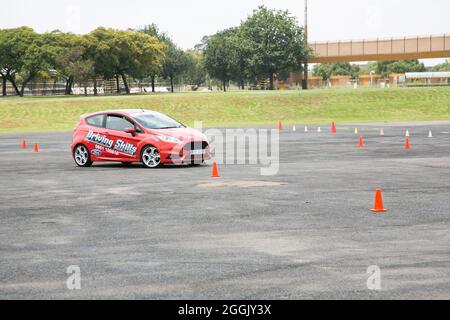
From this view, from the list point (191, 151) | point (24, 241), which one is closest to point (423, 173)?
point (191, 151)

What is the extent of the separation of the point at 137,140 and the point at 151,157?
24.0 inches

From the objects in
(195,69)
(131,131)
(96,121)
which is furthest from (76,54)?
(131,131)

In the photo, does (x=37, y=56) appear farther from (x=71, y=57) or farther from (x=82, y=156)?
(x=82, y=156)

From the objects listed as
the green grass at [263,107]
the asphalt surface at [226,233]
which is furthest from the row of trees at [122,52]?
the asphalt surface at [226,233]

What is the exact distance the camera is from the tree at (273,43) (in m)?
110

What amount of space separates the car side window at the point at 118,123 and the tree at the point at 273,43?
8781 centimetres

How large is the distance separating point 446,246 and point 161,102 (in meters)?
62.4

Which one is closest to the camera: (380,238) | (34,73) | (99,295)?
(99,295)

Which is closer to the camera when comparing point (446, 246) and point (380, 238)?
point (446, 246)

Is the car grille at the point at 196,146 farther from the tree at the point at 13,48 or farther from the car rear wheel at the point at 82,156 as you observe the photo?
the tree at the point at 13,48
